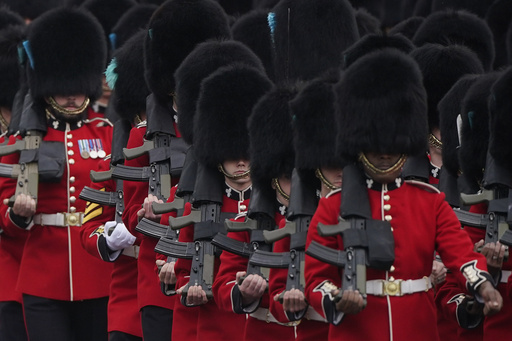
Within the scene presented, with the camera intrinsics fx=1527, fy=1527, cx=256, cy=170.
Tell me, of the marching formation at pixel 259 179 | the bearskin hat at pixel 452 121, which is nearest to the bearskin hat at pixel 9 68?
the marching formation at pixel 259 179

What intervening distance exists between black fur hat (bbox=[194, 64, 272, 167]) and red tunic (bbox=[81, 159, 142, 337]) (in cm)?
111

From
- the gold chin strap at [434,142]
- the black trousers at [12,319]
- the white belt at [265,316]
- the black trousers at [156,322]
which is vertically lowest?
the black trousers at [12,319]

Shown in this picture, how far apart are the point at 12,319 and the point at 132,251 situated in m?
1.11

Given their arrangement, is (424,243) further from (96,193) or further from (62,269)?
(62,269)

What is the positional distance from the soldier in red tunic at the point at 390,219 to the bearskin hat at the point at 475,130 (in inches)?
44.4

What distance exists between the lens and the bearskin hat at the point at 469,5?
10.6 meters

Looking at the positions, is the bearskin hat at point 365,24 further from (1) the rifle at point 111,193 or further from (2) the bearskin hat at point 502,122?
(2) the bearskin hat at point 502,122

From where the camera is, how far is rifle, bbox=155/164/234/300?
6926 millimetres

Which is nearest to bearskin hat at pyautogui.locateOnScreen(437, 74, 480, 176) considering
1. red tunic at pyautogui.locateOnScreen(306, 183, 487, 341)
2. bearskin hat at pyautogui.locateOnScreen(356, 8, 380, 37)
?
red tunic at pyautogui.locateOnScreen(306, 183, 487, 341)

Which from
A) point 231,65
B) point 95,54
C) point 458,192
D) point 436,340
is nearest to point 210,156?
point 231,65

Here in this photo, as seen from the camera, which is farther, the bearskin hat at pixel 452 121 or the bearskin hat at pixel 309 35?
the bearskin hat at pixel 309 35

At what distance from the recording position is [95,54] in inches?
A: 364

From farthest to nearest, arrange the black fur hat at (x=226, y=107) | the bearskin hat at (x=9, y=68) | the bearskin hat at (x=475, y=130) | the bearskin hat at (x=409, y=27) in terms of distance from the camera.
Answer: the bearskin hat at (x=9, y=68), the bearskin hat at (x=409, y=27), the black fur hat at (x=226, y=107), the bearskin hat at (x=475, y=130)

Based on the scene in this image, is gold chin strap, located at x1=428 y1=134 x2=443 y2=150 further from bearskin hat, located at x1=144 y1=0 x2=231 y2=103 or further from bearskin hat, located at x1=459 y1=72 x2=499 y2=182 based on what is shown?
bearskin hat, located at x1=144 y1=0 x2=231 y2=103
